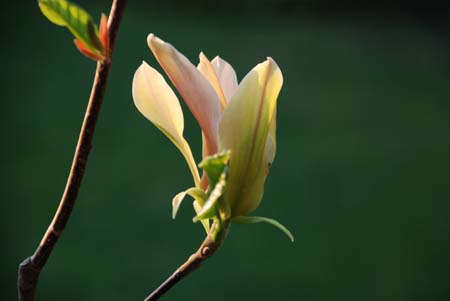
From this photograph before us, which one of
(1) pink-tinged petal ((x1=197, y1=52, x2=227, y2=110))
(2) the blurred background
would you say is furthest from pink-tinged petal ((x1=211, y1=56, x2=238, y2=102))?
(2) the blurred background

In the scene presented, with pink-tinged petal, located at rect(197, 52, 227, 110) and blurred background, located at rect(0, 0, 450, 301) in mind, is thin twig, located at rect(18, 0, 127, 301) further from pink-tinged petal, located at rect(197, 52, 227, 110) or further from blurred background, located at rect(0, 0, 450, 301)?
blurred background, located at rect(0, 0, 450, 301)

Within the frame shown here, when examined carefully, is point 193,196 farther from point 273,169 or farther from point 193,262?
point 273,169

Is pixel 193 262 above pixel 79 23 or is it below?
below

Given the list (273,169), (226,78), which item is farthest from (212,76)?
(273,169)

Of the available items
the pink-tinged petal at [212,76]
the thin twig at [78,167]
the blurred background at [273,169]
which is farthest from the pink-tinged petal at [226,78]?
the blurred background at [273,169]

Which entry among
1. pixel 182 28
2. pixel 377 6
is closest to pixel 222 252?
pixel 182 28

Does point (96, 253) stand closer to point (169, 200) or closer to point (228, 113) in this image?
point (169, 200)

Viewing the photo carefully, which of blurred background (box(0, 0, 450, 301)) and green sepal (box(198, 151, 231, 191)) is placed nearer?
green sepal (box(198, 151, 231, 191))

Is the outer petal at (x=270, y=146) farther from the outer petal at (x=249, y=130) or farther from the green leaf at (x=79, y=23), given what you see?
the green leaf at (x=79, y=23)
